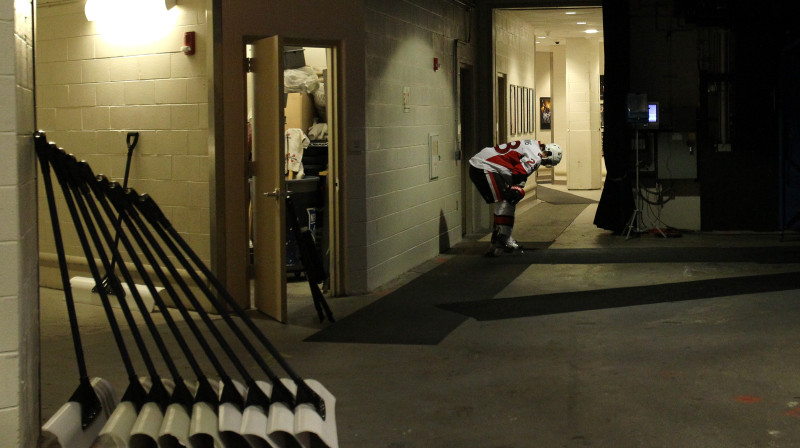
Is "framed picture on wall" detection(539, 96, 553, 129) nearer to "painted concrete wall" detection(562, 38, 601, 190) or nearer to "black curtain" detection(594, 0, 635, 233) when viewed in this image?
"painted concrete wall" detection(562, 38, 601, 190)

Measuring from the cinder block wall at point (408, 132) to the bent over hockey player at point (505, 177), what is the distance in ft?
1.60

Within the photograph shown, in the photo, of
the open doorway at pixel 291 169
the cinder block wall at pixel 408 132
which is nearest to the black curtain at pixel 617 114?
the cinder block wall at pixel 408 132

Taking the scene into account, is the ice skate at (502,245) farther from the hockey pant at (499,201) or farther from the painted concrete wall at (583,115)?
the painted concrete wall at (583,115)

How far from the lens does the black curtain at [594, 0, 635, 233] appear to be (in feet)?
38.9

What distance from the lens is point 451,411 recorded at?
490 centimetres

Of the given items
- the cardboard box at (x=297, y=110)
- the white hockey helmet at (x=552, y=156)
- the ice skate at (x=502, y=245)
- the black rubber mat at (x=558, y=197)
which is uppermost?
the cardboard box at (x=297, y=110)

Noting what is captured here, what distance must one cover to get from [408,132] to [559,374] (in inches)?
170

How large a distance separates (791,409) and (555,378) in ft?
3.96

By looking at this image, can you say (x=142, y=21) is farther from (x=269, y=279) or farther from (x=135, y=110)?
(x=269, y=279)

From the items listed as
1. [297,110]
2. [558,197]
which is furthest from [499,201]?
[558,197]

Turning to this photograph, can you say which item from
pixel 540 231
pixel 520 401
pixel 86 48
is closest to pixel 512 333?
pixel 520 401

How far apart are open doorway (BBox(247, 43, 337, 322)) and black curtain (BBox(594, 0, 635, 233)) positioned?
3796mm

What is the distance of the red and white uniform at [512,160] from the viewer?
10.5 m

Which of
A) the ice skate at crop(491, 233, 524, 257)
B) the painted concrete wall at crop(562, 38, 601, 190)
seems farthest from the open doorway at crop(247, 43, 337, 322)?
the painted concrete wall at crop(562, 38, 601, 190)
